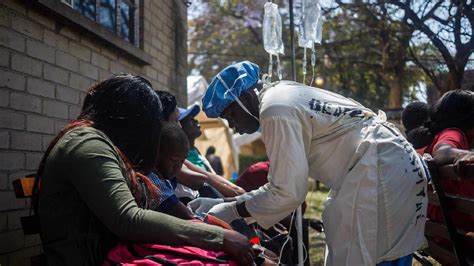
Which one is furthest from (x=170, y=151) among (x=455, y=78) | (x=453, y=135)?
(x=455, y=78)

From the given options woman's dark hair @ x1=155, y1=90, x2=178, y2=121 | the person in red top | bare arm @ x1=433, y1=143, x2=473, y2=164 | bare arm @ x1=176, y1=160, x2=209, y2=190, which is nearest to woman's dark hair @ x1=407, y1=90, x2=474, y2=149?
the person in red top

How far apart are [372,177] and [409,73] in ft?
32.5

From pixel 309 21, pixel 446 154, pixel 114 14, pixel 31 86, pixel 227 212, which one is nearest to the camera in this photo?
pixel 227 212

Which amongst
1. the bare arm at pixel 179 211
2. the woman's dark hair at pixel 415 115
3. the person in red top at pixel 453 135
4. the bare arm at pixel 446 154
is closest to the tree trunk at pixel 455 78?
the woman's dark hair at pixel 415 115

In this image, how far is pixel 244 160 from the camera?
59.4 ft

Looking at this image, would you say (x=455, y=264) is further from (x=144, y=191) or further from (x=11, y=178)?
(x=11, y=178)

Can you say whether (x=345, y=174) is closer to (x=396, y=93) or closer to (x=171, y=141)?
(x=171, y=141)

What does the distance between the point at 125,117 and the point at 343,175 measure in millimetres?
974

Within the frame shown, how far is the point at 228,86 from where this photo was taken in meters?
2.43

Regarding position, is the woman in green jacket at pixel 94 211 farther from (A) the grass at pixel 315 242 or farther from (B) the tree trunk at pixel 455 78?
(B) the tree trunk at pixel 455 78

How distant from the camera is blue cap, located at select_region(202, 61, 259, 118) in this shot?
240 cm

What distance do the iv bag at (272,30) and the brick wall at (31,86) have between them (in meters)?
1.42

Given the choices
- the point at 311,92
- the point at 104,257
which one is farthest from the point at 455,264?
the point at 104,257

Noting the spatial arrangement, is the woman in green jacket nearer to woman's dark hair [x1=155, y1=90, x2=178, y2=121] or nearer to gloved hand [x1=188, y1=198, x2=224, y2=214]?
gloved hand [x1=188, y1=198, x2=224, y2=214]
